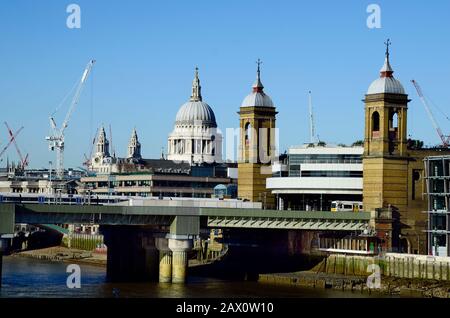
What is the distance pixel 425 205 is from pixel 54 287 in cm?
4432

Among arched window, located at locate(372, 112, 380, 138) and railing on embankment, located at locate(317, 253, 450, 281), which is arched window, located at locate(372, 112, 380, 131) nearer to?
arched window, located at locate(372, 112, 380, 138)

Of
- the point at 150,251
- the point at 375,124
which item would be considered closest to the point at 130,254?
the point at 150,251

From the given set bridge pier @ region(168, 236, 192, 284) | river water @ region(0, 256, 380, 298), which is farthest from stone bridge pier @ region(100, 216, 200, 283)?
river water @ region(0, 256, 380, 298)

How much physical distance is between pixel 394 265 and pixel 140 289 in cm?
2597

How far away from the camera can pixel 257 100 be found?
507 feet

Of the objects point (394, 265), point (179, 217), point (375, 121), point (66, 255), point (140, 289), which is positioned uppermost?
point (375, 121)

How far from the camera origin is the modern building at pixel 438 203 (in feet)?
402

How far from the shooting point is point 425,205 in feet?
429

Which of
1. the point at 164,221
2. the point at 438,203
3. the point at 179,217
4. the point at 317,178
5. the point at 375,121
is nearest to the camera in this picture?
the point at 179,217

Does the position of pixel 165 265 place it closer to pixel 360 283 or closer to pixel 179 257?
pixel 179 257

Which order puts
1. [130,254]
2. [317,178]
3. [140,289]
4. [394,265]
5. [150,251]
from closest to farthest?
[140,289], [394,265], [150,251], [130,254], [317,178]

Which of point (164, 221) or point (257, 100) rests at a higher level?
point (257, 100)

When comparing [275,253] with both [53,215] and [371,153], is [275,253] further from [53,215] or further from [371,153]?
[53,215]
